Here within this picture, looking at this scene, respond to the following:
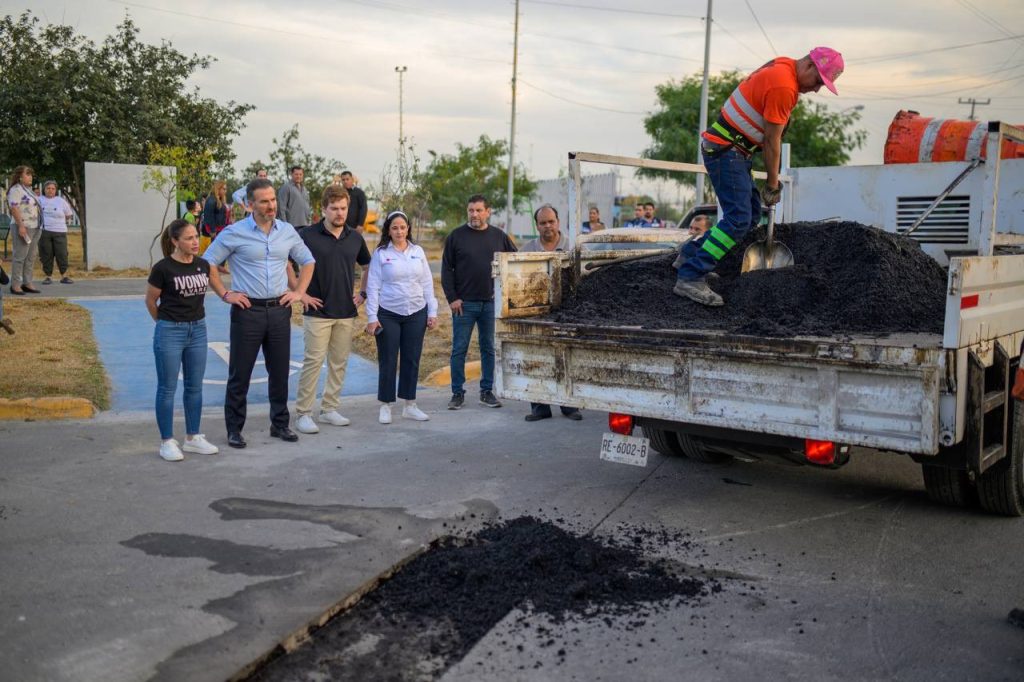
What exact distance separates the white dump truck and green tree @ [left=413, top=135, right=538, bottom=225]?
36.1 meters

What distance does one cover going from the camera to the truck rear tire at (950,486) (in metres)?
5.53

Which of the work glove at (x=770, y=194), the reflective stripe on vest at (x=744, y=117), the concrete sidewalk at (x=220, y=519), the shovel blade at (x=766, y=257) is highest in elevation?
the reflective stripe on vest at (x=744, y=117)

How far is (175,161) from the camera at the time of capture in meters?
21.4

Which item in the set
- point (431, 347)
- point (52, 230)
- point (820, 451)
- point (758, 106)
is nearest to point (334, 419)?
point (431, 347)

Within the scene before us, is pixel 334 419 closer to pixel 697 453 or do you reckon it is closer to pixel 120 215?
pixel 697 453

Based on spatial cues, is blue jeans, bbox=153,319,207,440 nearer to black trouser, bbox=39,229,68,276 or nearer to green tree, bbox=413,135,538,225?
black trouser, bbox=39,229,68,276

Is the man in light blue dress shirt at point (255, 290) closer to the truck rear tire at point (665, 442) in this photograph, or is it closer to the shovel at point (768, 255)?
the truck rear tire at point (665, 442)

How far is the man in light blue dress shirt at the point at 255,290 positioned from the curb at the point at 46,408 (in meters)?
1.59

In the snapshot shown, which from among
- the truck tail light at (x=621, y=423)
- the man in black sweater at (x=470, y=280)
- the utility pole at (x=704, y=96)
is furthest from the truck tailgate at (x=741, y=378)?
the utility pole at (x=704, y=96)

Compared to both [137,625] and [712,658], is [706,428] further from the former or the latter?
[137,625]

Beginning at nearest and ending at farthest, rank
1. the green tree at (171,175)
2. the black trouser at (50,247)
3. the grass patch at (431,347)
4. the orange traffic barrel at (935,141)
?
the orange traffic barrel at (935,141) → the grass patch at (431,347) → the black trouser at (50,247) → the green tree at (171,175)

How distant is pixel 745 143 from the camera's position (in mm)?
6324

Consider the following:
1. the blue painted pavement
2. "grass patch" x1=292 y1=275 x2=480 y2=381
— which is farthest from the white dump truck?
"grass patch" x1=292 y1=275 x2=480 y2=381

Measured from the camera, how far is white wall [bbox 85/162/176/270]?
2059 centimetres
